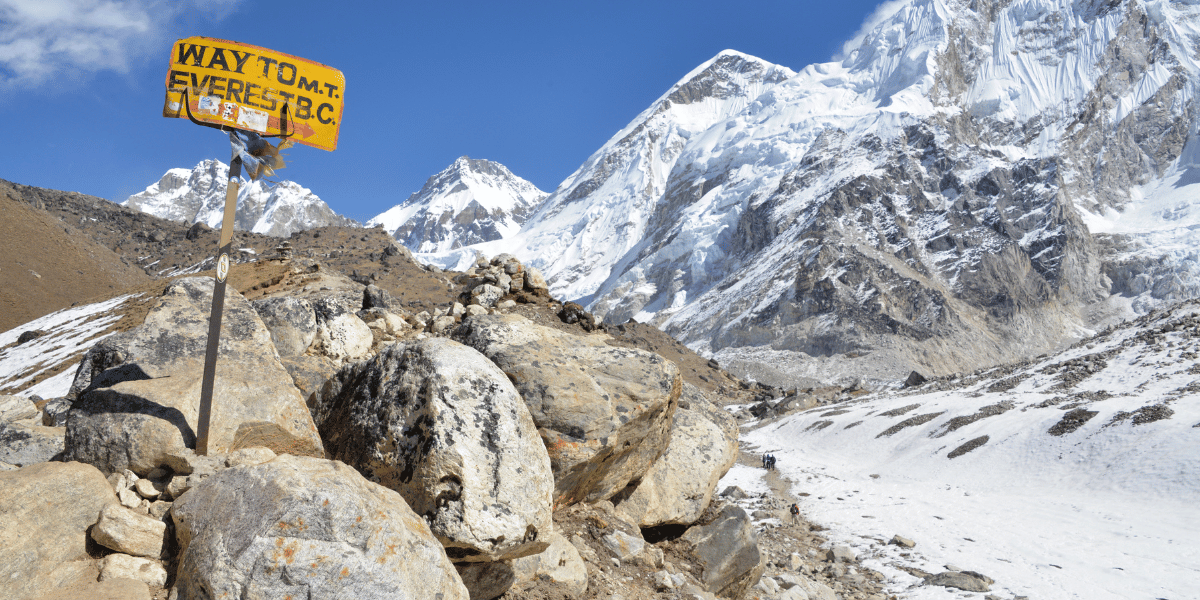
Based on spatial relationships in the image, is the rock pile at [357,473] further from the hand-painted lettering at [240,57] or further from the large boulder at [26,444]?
the hand-painted lettering at [240,57]

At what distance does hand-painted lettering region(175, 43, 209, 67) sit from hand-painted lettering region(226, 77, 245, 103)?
0.37 m

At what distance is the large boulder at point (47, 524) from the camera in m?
4.93

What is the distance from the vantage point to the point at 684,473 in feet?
36.1

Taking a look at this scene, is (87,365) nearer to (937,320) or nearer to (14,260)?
(14,260)

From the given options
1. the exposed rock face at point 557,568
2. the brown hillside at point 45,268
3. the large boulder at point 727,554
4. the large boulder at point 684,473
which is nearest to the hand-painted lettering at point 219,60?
the exposed rock face at point 557,568

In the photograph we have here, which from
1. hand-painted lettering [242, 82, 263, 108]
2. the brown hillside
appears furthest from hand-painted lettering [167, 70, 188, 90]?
the brown hillside

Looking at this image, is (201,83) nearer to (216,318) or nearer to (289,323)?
(216,318)

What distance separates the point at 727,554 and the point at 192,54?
31.4ft

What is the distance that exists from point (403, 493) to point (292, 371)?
3682 millimetres

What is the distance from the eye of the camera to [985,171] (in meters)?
148

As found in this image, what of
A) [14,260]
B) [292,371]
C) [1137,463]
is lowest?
[1137,463]

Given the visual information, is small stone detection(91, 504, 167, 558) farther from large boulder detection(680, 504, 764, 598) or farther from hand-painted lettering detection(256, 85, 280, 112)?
large boulder detection(680, 504, 764, 598)

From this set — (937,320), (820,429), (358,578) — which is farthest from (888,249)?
(358,578)

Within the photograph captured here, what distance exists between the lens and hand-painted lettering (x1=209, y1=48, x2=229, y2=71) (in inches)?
271
